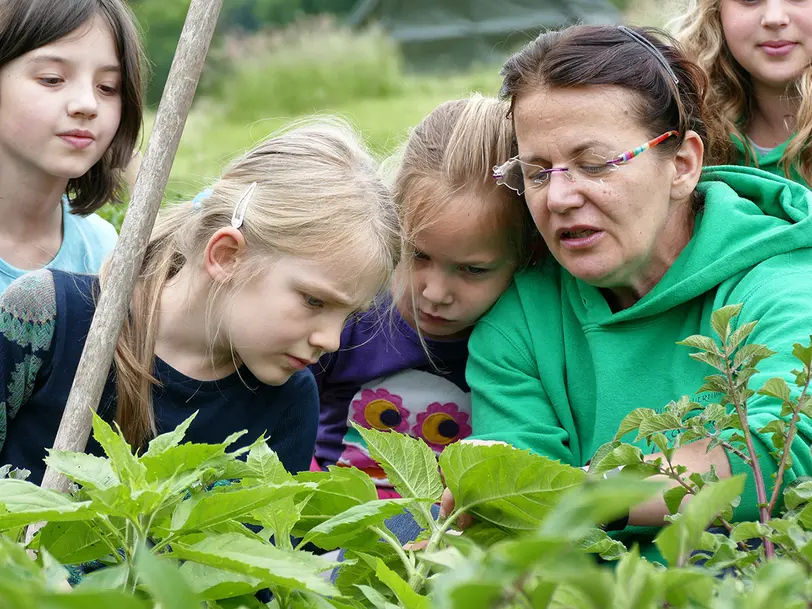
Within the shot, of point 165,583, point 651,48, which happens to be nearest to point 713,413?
point 165,583

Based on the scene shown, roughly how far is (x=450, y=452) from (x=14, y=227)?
2017mm

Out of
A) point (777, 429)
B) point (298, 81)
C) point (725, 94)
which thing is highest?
point (725, 94)

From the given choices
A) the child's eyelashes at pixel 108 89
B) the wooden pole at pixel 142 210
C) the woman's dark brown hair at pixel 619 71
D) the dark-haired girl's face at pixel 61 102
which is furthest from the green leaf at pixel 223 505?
the child's eyelashes at pixel 108 89

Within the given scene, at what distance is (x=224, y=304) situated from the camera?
2.03 metres

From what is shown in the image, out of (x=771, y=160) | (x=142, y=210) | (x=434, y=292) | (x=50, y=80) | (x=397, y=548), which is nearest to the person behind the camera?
(x=397, y=548)

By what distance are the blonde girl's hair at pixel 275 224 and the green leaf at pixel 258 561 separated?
114cm

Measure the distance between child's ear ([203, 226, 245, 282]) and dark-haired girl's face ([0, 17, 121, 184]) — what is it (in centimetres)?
78

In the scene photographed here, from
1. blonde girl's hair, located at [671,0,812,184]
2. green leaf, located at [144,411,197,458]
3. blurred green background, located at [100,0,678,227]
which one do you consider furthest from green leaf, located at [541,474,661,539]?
blurred green background, located at [100,0,678,227]

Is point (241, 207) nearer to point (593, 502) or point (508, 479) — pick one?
point (508, 479)

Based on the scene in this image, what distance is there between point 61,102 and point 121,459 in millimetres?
1852

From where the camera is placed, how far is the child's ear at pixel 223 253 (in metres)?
2.03

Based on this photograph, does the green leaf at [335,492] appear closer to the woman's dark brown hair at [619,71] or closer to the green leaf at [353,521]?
the green leaf at [353,521]

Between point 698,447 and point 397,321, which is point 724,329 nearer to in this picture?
point 698,447

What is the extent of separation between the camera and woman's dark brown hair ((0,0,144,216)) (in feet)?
8.66
